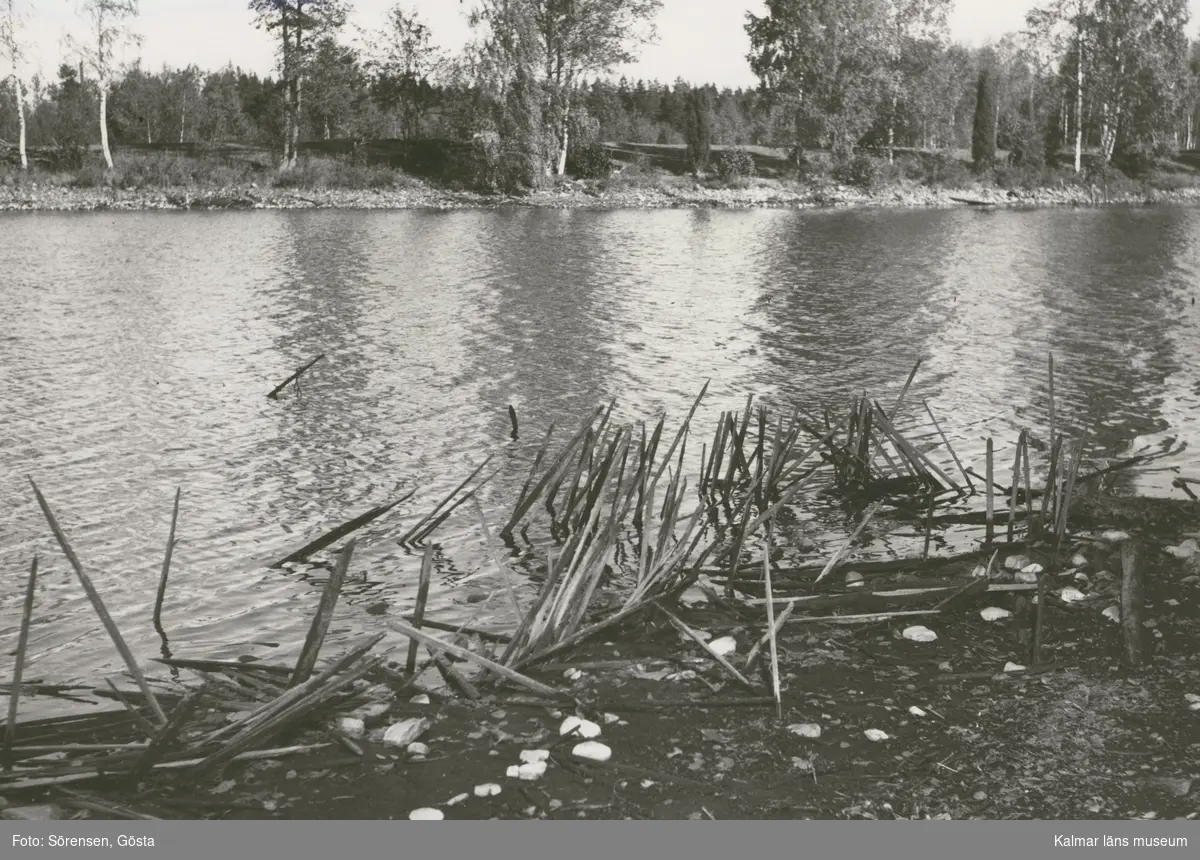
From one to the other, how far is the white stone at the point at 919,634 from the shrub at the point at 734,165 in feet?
264

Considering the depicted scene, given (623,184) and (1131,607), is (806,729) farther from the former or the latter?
(623,184)

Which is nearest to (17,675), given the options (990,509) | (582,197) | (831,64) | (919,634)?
(919,634)

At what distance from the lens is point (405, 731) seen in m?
6.89

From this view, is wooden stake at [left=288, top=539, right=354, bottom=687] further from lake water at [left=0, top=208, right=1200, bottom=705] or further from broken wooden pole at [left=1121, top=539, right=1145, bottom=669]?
broken wooden pole at [left=1121, top=539, right=1145, bottom=669]

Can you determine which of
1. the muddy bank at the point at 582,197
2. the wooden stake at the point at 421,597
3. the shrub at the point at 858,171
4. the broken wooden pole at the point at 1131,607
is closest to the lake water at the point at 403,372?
the wooden stake at the point at 421,597

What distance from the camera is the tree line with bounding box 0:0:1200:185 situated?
77750 mm

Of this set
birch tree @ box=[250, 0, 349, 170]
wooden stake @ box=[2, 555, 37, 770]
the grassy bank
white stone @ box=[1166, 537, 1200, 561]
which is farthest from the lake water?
birch tree @ box=[250, 0, 349, 170]

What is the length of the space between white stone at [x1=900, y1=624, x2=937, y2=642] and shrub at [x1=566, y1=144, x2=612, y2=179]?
77.4 m

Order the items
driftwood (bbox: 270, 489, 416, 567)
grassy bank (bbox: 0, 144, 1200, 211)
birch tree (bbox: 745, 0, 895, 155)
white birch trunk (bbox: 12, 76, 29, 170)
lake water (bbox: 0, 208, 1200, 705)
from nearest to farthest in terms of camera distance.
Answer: driftwood (bbox: 270, 489, 416, 567)
lake water (bbox: 0, 208, 1200, 705)
grassy bank (bbox: 0, 144, 1200, 211)
white birch trunk (bbox: 12, 76, 29, 170)
birch tree (bbox: 745, 0, 895, 155)

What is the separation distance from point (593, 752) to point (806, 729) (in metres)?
1.25

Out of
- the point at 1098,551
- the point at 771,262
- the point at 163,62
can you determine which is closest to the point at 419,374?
the point at 1098,551

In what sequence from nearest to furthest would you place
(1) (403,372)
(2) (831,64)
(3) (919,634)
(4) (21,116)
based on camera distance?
(3) (919,634), (1) (403,372), (4) (21,116), (2) (831,64)
